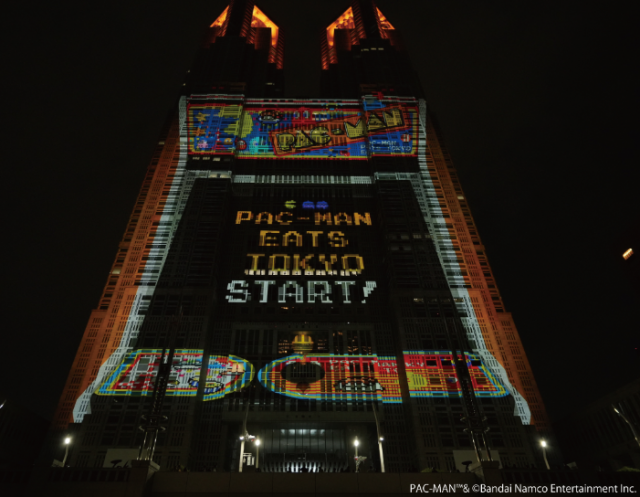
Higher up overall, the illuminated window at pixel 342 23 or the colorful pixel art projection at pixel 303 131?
the illuminated window at pixel 342 23

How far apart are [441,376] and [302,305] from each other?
1002 inches

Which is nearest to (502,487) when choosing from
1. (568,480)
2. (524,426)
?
(568,480)

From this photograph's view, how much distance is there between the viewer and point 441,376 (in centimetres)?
6212

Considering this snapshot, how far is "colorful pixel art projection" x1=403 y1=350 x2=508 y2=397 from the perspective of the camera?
6066cm

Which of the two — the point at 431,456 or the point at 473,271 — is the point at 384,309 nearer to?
the point at 473,271

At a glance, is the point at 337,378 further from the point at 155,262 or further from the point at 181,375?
the point at 155,262

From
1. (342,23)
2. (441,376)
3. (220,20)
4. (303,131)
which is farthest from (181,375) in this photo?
(342,23)

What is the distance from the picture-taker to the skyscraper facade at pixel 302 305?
58656 millimetres

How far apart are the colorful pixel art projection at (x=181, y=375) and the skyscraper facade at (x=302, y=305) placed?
0.22 m

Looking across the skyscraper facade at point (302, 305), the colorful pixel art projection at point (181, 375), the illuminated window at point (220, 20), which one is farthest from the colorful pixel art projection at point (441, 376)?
the illuminated window at point (220, 20)

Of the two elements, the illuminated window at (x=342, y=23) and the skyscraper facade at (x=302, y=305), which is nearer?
the skyscraper facade at (x=302, y=305)

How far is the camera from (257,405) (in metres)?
62.5

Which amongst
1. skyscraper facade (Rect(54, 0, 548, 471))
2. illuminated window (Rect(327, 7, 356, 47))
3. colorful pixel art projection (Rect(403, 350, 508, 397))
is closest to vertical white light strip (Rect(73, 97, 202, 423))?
skyscraper facade (Rect(54, 0, 548, 471))

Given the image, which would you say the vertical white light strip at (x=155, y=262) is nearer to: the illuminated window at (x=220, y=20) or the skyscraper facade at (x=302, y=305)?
the skyscraper facade at (x=302, y=305)
